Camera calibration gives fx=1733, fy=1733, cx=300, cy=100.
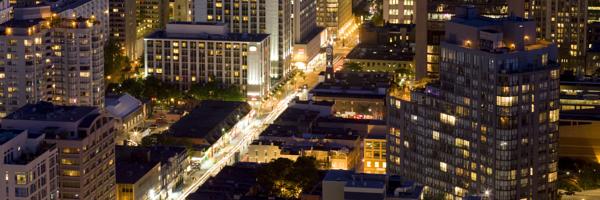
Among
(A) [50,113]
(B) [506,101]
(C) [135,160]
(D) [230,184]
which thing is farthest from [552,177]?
(A) [50,113]

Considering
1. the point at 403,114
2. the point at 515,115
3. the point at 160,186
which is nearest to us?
the point at 515,115

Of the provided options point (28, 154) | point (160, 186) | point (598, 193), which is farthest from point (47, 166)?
point (598, 193)

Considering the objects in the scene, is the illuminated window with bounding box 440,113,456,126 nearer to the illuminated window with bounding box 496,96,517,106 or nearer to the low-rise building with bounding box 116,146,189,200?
the illuminated window with bounding box 496,96,517,106

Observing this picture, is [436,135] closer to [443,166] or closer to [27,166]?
[443,166]

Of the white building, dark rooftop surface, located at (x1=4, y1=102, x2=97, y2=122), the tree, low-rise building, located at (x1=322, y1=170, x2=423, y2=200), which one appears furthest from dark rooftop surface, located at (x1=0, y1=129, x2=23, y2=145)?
the tree

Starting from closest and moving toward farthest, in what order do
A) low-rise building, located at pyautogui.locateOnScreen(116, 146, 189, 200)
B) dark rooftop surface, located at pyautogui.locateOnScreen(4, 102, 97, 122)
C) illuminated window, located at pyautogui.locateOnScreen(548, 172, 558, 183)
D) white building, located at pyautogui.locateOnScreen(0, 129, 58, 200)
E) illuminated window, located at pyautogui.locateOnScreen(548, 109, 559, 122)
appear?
white building, located at pyautogui.locateOnScreen(0, 129, 58, 200) < dark rooftop surface, located at pyautogui.locateOnScreen(4, 102, 97, 122) < illuminated window, located at pyautogui.locateOnScreen(548, 109, 559, 122) < illuminated window, located at pyautogui.locateOnScreen(548, 172, 558, 183) < low-rise building, located at pyautogui.locateOnScreen(116, 146, 189, 200)

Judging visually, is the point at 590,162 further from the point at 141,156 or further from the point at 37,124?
the point at 37,124

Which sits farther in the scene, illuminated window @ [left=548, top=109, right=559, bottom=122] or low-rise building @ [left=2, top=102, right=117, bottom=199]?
illuminated window @ [left=548, top=109, right=559, bottom=122]

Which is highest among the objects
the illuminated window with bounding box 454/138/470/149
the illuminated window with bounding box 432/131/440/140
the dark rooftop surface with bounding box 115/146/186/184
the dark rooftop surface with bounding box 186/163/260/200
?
the illuminated window with bounding box 432/131/440/140

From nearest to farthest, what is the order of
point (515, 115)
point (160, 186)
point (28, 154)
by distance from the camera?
point (28, 154) → point (515, 115) → point (160, 186)
